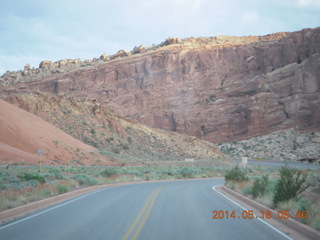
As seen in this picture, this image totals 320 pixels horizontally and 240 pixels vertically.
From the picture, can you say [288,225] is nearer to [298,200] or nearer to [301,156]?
[298,200]

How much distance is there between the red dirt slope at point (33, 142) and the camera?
34938 mm

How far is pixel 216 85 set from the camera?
92.4m

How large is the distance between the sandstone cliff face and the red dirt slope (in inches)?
1650

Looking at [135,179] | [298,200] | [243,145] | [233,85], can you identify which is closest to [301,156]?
[243,145]

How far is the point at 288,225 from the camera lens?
29.2 feet

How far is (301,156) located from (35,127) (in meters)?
43.6

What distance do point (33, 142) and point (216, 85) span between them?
202ft

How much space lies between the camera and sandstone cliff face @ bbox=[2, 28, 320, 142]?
7538 cm

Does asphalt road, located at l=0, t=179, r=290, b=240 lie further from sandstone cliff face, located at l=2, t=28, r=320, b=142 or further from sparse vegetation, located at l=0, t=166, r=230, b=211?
sandstone cliff face, located at l=2, t=28, r=320, b=142

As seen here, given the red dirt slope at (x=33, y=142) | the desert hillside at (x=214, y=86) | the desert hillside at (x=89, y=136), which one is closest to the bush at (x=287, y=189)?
the red dirt slope at (x=33, y=142)
